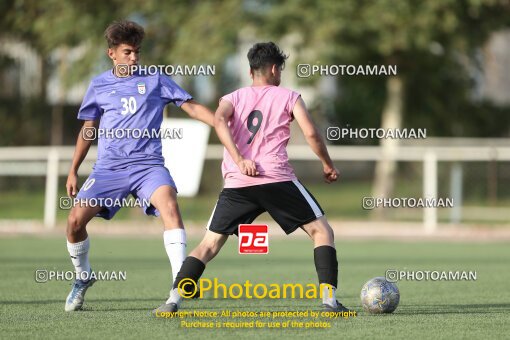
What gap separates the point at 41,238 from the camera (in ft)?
63.7

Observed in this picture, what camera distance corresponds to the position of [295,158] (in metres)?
23.2

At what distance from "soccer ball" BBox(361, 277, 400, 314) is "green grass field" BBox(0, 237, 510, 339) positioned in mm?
82

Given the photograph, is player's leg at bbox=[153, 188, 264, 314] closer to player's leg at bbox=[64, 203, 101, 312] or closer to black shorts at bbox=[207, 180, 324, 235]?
black shorts at bbox=[207, 180, 324, 235]

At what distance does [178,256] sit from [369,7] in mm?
15763

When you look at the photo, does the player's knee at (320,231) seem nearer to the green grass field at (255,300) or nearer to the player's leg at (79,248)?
the green grass field at (255,300)

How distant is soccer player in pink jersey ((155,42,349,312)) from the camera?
771 cm

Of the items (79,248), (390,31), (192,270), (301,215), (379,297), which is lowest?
(379,297)

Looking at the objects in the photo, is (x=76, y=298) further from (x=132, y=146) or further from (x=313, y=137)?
(x=313, y=137)

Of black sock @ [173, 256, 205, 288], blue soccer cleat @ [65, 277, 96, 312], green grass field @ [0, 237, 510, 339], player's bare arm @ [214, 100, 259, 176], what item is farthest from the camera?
blue soccer cleat @ [65, 277, 96, 312]

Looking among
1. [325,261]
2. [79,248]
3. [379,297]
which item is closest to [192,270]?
[325,261]

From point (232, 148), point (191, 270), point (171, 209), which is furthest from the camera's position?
point (171, 209)

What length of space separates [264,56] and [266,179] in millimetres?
920

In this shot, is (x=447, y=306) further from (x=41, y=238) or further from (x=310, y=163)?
(x=310, y=163)

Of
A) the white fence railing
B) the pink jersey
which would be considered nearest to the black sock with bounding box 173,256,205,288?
the pink jersey
